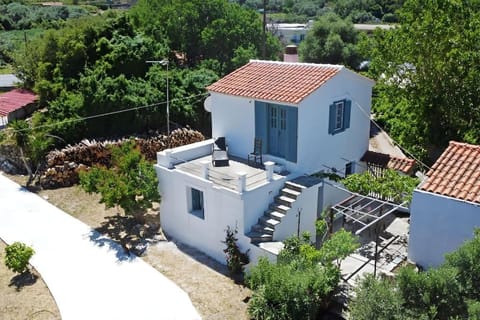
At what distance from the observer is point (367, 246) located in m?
17.5

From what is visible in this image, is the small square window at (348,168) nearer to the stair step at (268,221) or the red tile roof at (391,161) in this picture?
the red tile roof at (391,161)

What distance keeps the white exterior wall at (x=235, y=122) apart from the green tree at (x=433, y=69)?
284 inches

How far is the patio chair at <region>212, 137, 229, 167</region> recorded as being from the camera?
62.5 ft

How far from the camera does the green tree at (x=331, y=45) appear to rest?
165 ft

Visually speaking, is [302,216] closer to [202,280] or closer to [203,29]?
[202,280]

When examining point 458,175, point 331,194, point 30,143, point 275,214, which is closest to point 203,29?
point 30,143

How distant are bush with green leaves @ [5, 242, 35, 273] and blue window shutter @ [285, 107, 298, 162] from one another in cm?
1019

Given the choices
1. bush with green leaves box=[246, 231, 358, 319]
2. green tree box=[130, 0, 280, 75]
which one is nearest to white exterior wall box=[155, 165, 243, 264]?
bush with green leaves box=[246, 231, 358, 319]

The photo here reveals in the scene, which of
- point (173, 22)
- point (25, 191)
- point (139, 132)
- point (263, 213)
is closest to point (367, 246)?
point (263, 213)

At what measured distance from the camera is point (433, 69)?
20672 mm

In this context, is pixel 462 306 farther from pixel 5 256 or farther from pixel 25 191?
pixel 25 191

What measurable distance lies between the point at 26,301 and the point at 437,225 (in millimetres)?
12938

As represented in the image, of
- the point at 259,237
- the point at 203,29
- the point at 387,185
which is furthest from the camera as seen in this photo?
the point at 203,29

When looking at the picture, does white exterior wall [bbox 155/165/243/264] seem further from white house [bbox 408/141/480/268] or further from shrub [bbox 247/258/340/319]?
white house [bbox 408/141/480/268]
